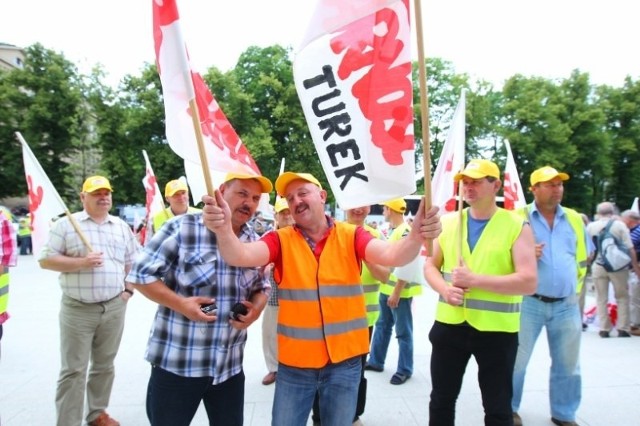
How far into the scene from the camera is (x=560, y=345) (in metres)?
3.67

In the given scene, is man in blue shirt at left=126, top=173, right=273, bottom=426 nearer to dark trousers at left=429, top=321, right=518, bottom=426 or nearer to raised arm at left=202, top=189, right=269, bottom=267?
raised arm at left=202, top=189, right=269, bottom=267

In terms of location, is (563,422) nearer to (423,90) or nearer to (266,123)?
(423,90)

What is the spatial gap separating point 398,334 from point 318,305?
2.89 m

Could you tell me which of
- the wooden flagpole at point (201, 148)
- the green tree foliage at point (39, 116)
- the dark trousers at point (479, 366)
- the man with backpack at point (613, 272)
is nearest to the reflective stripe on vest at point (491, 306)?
the dark trousers at point (479, 366)

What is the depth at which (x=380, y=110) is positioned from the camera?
2.22m

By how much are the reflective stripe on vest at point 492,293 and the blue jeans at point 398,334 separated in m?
1.98

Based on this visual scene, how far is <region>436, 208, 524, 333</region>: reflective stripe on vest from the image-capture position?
9.12 ft

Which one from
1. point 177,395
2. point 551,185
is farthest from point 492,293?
point 177,395

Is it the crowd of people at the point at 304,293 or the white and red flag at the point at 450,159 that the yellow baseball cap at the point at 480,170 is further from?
the white and red flag at the point at 450,159

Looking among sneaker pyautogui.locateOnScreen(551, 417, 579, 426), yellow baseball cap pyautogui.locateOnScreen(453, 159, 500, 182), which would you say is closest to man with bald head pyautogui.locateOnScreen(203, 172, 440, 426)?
yellow baseball cap pyautogui.locateOnScreen(453, 159, 500, 182)

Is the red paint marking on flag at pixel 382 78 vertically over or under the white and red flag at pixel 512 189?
over

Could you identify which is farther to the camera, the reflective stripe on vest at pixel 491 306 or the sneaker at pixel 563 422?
the sneaker at pixel 563 422

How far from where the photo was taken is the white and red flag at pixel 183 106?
6.68 ft

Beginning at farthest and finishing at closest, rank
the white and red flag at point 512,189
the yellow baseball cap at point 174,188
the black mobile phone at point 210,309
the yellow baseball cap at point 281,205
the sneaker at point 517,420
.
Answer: the yellow baseball cap at point 174,188
the white and red flag at point 512,189
the yellow baseball cap at point 281,205
the sneaker at point 517,420
the black mobile phone at point 210,309
